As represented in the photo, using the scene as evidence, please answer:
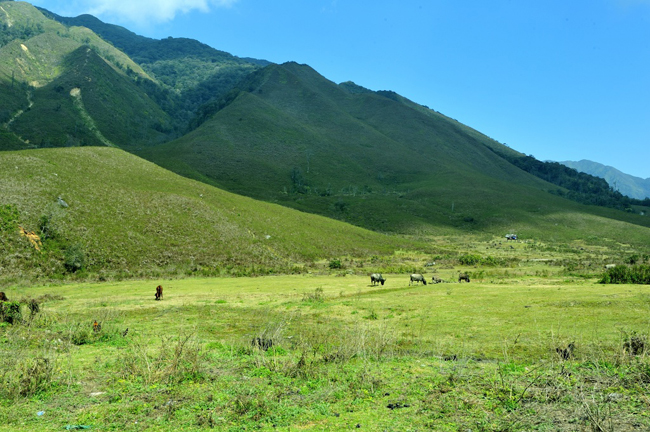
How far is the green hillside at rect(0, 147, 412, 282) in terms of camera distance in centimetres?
4375

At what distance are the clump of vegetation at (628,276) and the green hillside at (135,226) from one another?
1388 inches

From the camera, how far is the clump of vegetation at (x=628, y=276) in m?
25.9

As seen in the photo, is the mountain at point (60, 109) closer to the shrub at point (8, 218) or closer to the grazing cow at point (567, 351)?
the shrub at point (8, 218)

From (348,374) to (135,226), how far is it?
51.1 metres

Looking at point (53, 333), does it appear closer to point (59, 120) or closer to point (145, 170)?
point (145, 170)

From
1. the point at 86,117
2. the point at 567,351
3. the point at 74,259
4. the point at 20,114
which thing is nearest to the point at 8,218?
the point at 74,259

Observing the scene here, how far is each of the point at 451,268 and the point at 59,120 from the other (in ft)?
532

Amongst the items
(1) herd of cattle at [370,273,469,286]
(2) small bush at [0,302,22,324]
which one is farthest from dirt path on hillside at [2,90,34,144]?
(2) small bush at [0,302,22,324]

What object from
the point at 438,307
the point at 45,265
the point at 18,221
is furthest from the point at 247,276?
the point at 438,307

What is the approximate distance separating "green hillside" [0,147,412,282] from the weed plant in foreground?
1150 inches

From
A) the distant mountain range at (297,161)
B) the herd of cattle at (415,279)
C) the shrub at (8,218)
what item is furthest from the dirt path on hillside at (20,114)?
the herd of cattle at (415,279)

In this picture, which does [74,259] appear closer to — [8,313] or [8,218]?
[8,218]

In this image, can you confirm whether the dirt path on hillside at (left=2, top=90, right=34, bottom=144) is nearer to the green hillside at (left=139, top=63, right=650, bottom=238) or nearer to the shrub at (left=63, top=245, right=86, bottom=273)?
the green hillside at (left=139, top=63, right=650, bottom=238)

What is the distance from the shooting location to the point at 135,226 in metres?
53.8
